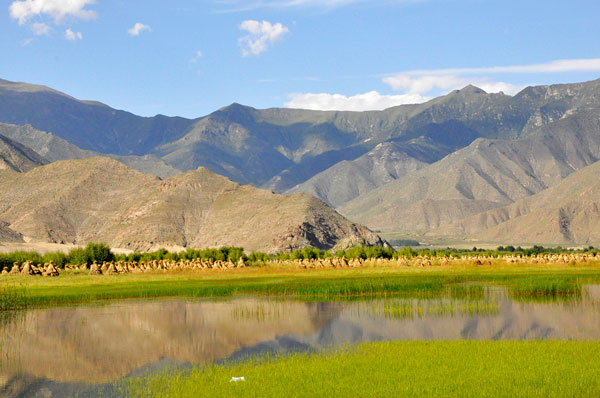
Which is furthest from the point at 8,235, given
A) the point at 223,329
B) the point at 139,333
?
the point at 223,329

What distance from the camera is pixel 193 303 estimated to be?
6047cm

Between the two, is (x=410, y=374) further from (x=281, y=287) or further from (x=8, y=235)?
(x=8, y=235)

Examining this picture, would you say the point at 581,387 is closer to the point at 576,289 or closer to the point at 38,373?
the point at 38,373

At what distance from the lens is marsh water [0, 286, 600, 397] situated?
112ft

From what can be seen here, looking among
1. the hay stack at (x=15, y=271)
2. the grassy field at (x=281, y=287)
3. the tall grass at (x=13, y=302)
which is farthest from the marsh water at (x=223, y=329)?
the hay stack at (x=15, y=271)

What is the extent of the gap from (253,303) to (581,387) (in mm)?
34906

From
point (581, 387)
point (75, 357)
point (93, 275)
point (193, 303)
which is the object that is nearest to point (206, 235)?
point (93, 275)

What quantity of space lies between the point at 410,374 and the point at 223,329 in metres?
18.0

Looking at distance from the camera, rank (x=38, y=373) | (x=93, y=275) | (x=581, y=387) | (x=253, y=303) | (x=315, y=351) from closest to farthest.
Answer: (x=581, y=387)
(x=38, y=373)
(x=315, y=351)
(x=253, y=303)
(x=93, y=275)

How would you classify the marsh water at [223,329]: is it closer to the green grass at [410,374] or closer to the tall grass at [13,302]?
the green grass at [410,374]

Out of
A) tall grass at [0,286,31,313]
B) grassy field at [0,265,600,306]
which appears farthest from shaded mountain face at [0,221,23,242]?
tall grass at [0,286,31,313]

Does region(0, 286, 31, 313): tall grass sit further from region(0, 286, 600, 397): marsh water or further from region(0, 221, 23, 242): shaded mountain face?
region(0, 221, 23, 242): shaded mountain face

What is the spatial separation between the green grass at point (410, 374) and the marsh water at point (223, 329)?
3.08 metres

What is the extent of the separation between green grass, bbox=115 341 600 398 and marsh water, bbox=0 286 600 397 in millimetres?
3085
